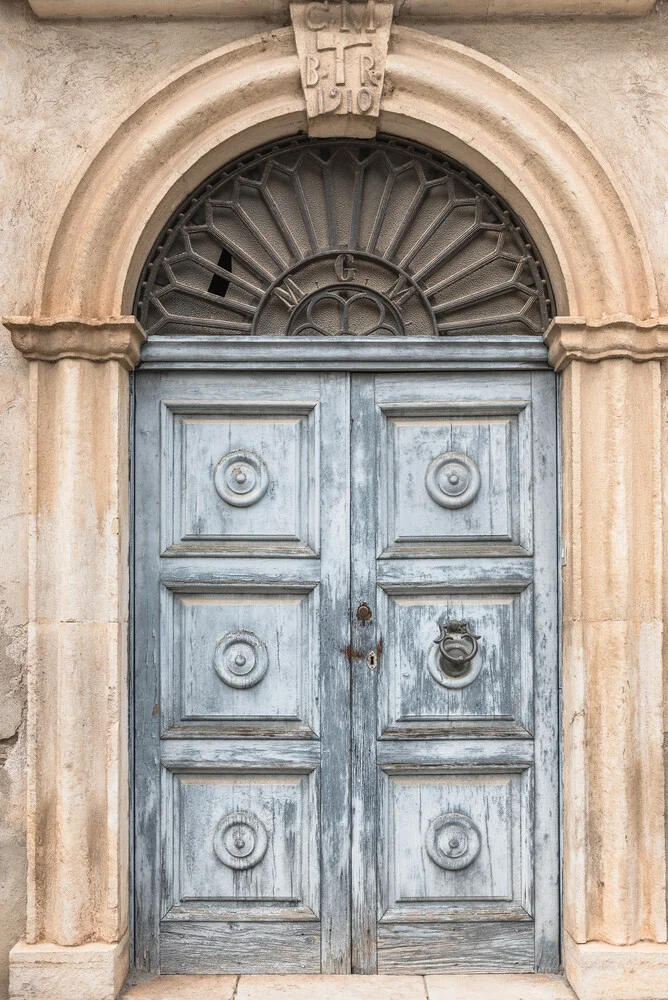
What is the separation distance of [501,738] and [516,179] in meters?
2.26

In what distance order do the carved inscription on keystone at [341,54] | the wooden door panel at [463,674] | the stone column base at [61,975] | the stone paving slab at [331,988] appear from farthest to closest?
the wooden door panel at [463,674], the carved inscription on keystone at [341,54], the stone paving slab at [331,988], the stone column base at [61,975]

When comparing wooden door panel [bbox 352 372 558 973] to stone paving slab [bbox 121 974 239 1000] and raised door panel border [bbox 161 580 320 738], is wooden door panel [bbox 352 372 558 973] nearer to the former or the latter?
raised door panel border [bbox 161 580 320 738]

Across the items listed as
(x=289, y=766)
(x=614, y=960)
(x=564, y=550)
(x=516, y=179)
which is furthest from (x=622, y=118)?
(x=614, y=960)

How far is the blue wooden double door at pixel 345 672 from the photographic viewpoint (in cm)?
388

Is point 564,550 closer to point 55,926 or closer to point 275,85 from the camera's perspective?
point 275,85

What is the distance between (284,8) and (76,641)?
2641 mm

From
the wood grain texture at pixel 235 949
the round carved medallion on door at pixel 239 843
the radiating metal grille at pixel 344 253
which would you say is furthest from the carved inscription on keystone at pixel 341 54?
the wood grain texture at pixel 235 949

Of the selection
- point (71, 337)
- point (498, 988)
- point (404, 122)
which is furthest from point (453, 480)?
point (498, 988)

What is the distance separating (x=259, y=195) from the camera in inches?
→ 158

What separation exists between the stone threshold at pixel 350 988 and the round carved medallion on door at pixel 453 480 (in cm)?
189

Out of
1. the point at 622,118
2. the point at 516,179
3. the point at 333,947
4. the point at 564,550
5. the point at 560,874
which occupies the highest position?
the point at 622,118

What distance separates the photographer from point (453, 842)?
3.88 meters

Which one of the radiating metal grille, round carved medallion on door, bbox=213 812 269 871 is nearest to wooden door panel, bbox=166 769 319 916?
round carved medallion on door, bbox=213 812 269 871

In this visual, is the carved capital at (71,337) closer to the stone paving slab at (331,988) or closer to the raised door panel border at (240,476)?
the raised door panel border at (240,476)
